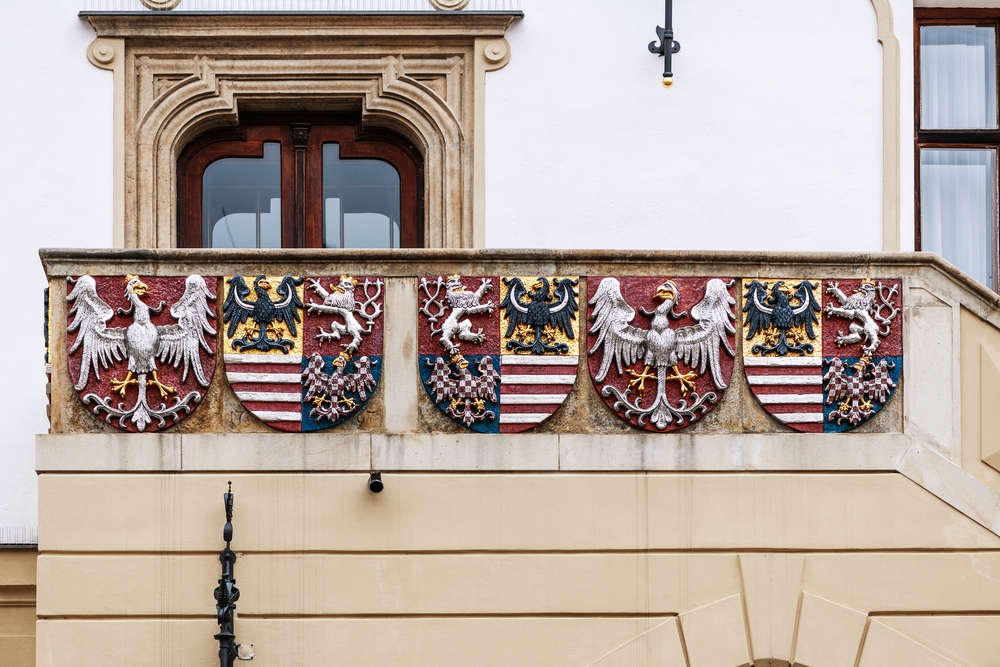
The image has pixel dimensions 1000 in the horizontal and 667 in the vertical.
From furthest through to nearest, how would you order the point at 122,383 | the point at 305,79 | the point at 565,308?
the point at 305,79 → the point at 565,308 → the point at 122,383

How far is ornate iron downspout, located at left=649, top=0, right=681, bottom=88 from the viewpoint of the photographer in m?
10.5

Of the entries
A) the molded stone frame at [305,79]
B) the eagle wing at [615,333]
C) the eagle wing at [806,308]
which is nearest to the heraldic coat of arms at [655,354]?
the eagle wing at [615,333]

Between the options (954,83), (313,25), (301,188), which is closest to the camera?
(313,25)

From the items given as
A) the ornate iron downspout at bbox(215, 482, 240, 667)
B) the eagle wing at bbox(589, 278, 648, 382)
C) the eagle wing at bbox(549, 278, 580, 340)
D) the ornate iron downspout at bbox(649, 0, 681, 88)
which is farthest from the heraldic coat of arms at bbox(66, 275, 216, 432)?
the ornate iron downspout at bbox(649, 0, 681, 88)

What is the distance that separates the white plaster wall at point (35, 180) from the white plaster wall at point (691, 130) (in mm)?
3085

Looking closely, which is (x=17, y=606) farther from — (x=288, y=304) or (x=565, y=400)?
(x=565, y=400)

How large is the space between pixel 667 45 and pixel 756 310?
292cm

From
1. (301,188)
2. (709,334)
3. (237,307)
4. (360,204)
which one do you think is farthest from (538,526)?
(301,188)

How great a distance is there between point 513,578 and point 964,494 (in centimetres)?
286

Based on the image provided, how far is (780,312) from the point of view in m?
8.48

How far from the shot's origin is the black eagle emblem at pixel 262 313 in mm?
8305

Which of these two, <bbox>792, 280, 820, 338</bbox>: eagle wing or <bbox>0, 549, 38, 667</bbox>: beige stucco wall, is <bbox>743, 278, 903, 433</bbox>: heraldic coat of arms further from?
<bbox>0, 549, 38, 667</bbox>: beige stucco wall

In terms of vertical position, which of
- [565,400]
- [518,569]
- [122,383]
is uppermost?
[122,383]

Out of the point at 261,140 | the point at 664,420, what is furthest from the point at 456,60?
the point at 664,420
